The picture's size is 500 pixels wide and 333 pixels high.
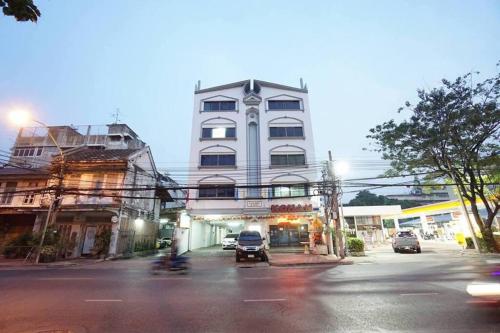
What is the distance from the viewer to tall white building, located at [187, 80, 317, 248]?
2605 centimetres

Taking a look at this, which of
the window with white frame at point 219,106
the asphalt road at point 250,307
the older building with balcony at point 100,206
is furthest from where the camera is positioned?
the window with white frame at point 219,106

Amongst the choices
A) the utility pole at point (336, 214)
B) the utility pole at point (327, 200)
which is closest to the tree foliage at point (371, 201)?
the utility pole at point (327, 200)

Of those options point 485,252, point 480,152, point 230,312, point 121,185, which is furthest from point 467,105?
point 121,185

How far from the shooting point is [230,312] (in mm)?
5914

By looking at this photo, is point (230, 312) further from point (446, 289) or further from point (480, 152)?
point (480, 152)

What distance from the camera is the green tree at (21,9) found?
11.4 feet

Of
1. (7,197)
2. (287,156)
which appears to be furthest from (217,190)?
(7,197)

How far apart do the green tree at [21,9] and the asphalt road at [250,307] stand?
5546mm

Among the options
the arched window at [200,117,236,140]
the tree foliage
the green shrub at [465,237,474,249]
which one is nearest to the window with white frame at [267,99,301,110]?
the arched window at [200,117,236,140]

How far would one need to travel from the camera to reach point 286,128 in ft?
97.1

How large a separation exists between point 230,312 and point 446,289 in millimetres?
6845

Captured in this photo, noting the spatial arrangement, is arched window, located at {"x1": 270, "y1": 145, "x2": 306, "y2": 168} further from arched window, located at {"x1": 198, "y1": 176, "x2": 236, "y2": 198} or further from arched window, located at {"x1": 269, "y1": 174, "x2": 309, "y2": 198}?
arched window, located at {"x1": 198, "y1": 176, "x2": 236, "y2": 198}

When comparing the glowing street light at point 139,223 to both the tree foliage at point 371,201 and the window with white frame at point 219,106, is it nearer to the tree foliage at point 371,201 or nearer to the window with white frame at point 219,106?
the window with white frame at point 219,106

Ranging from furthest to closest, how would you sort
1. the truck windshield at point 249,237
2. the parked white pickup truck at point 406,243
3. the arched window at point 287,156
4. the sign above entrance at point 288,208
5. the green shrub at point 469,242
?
the arched window at point 287,156 < the sign above entrance at point 288,208 < the parked white pickup truck at point 406,243 < the green shrub at point 469,242 < the truck windshield at point 249,237
